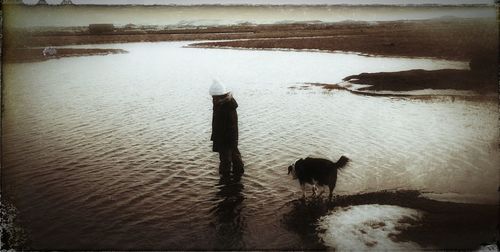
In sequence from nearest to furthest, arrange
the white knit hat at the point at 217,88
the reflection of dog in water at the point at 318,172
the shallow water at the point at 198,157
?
the shallow water at the point at 198,157
the reflection of dog in water at the point at 318,172
the white knit hat at the point at 217,88

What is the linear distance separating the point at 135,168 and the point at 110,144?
6.48 ft

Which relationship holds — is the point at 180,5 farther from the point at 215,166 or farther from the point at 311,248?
the point at 311,248

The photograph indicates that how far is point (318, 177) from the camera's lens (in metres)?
→ 6.16

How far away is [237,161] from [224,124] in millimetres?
863

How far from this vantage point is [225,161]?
24.0ft

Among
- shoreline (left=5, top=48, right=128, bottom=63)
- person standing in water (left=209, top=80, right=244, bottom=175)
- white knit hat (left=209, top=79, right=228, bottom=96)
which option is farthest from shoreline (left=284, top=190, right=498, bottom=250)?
shoreline (left=5, top=48, right=128, bottom=63)

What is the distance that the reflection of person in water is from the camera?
5.32 m

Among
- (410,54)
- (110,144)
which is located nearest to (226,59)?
(410,54)

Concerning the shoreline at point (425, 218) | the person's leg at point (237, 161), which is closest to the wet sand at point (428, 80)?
the shoreline at point (425, 218)

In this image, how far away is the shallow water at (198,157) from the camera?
5.71 m

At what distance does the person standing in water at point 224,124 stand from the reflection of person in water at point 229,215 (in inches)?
17.8

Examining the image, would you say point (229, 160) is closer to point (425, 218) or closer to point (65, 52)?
point (425, 218)

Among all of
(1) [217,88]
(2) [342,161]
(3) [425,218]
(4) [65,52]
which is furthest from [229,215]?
(4) [65,52]

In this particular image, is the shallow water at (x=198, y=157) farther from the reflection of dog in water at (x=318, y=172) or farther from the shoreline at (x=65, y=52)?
the shoreline at (x=65, y=52)
